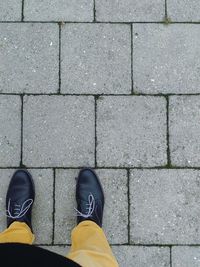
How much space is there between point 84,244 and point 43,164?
23.0 inches

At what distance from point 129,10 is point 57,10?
0.47 metres

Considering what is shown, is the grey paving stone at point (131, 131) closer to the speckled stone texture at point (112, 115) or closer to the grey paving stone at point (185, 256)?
the speckled stone texture at point (112, 115)

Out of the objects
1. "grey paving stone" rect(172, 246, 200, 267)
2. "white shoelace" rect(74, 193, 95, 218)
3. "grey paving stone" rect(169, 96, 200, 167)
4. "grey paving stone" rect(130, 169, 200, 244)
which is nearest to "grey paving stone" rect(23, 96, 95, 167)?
"white shoelace" rect(74, 193, 95, 218)

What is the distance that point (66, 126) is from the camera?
10.5 feet

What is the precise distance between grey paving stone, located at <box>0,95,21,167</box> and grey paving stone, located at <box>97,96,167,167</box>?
52 cm

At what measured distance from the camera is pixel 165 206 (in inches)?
124

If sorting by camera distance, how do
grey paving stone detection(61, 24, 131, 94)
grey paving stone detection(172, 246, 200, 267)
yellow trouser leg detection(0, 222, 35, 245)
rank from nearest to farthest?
yellow trouser leg detection(0, 222, 35, 245), grey paving stone detection(172, 246, 200, 267), grey paving stone detection(61, 24, 131, 94)

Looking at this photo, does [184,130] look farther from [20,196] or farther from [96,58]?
[20,196]

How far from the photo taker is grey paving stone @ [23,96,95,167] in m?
3.18

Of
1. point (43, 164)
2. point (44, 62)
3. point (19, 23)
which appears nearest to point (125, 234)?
point (43, 164)

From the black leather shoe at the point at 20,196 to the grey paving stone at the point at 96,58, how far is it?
62cm

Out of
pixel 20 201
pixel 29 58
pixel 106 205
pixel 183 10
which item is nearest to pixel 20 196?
pixel 20 201

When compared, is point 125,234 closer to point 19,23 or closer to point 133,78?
point 133,78

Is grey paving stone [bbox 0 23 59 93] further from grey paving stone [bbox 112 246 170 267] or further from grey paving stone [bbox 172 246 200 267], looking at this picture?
grey paving stone [bbox 172 246 200 267]
